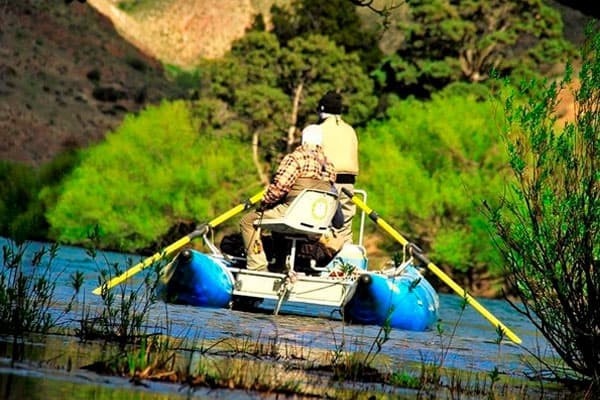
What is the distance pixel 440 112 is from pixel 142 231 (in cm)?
1160

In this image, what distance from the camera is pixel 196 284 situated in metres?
20.3

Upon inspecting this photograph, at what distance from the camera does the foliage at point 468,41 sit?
75.8m

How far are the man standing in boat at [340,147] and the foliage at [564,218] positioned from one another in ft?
28.2

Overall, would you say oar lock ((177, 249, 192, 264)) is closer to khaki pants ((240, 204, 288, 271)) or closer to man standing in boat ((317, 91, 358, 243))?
khaki pants ((240, 204, 288, 271))

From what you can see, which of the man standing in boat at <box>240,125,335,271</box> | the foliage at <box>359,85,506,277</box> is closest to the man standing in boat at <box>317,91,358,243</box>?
the man standing in boat at <box>240,125,335,271</box>

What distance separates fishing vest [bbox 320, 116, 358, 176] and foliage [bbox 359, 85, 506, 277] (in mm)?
31648

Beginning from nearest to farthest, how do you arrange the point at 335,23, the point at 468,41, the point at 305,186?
the point at 305,186 < the point at 468,41 < the point at 335,23

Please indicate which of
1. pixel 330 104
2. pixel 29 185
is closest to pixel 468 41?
pixel 29 185

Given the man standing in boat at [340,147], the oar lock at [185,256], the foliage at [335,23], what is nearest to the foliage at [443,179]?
the foliage at [335,23]

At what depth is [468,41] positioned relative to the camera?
7744 centimetres

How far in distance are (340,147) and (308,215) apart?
9.57ft

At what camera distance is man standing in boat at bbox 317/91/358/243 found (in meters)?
21.9

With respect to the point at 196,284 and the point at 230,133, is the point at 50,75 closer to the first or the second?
the point at 230,133

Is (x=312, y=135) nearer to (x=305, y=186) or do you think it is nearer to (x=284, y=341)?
(x=305, y=186)
